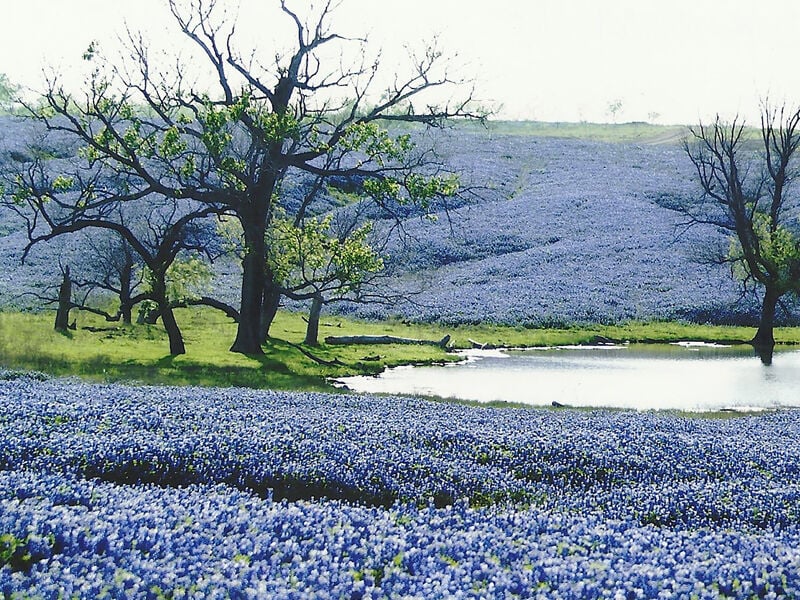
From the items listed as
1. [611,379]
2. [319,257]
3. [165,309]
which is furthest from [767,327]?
[165,309]

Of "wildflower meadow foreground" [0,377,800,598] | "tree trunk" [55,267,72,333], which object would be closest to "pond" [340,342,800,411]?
"wildflower meadow foreground" [0,377,800,598]

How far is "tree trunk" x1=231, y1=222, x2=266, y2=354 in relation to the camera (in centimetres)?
3005

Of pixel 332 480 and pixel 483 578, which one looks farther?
pixel 332 480

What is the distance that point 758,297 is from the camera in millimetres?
55938

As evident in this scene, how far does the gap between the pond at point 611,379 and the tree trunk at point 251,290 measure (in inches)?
185

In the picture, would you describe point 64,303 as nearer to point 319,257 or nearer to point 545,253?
point 319,257

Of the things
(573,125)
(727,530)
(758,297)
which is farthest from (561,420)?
(573,125)

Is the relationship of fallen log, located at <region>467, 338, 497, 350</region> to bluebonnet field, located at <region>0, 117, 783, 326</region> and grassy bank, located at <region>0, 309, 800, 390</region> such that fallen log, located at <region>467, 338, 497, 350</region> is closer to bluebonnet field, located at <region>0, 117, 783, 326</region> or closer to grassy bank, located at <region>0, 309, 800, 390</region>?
grassy bank, located at <region>0, 309, 800, 390</region>

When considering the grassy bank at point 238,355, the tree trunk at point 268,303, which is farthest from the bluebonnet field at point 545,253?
the tree trunk at point 268,303

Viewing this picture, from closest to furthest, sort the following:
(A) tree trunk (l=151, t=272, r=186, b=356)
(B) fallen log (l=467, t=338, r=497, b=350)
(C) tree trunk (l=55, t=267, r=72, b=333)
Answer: (A) tree trunk (l=151, t=272, r=186, b=356), (C) tree trunk (l=55, t=267, r=72, b=333), (B) fallen log (l=467, t=338, r=497, b=350)

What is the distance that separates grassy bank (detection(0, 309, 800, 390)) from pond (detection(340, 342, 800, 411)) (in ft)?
7.75

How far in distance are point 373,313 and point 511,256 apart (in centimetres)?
1902

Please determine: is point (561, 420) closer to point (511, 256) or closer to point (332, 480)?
point (332, 480)

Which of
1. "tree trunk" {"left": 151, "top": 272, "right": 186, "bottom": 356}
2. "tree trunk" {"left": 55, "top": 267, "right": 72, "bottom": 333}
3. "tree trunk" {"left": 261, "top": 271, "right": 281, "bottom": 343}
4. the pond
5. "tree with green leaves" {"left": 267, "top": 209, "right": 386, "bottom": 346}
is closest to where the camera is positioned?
the pond
